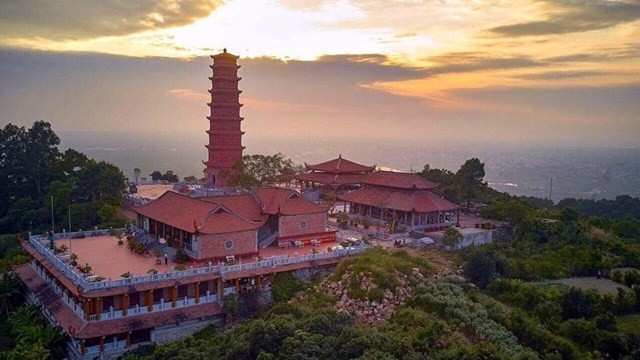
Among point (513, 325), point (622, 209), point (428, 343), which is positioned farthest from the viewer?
point (622, 209)

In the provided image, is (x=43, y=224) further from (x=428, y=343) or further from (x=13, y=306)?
(x=428, y=343)

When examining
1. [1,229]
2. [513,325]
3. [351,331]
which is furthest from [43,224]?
[513,325]

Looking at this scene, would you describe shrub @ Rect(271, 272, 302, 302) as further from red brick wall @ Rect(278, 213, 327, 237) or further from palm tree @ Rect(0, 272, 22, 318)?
palm tree @ Rect(0, 272, 22, 318)

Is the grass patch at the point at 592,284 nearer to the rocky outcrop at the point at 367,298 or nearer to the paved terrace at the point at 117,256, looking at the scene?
the rocky outcrop at the point at 367,298

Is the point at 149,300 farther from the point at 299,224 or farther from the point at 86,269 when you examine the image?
the point at 299,224

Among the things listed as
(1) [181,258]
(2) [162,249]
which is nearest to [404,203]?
(1) [181,258]

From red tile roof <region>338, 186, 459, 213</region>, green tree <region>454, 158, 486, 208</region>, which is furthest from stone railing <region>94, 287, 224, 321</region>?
green tree <region>454, 158, 486, 208</region>
